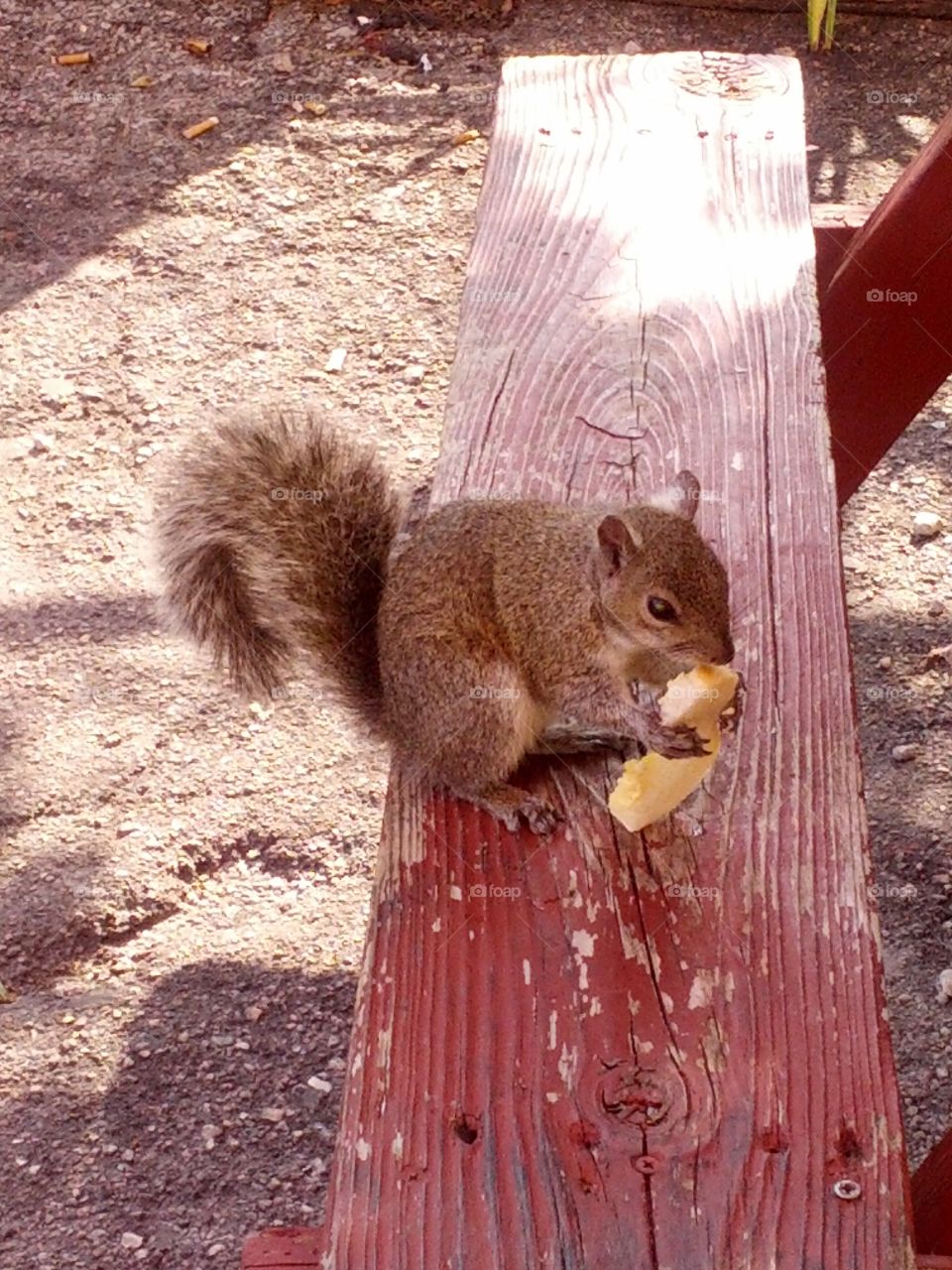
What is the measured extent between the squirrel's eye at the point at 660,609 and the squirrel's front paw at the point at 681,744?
0.91 feet

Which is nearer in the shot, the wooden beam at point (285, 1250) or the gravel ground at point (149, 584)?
the wooden beam at point (285, 1250)

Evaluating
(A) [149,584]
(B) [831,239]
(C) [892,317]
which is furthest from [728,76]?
(A) [149,584]

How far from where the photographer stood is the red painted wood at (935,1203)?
5.29ft

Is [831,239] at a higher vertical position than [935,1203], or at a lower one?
higher

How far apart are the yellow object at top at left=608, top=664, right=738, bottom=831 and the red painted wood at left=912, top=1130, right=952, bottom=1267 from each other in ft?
1.60

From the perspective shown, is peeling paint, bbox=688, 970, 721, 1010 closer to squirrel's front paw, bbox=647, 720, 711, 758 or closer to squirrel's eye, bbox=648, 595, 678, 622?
squirrel's front paw, bbox=647, 720, 711, 758

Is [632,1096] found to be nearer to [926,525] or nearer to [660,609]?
[660,609]

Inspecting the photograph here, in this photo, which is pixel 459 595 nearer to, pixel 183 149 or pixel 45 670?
pixel 45 670

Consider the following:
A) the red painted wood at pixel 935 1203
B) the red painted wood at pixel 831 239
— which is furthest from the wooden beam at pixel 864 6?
the red painted wood at pixel 935 1203

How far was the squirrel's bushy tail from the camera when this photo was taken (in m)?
1.95

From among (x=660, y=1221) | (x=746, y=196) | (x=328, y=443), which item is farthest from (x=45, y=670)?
(x=660, y=1221)

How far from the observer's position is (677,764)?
1.48m

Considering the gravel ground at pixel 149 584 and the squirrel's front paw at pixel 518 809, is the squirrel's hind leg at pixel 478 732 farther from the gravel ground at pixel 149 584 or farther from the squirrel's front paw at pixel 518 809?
the gravel ground at pixel 149 584

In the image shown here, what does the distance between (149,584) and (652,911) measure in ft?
6.71
